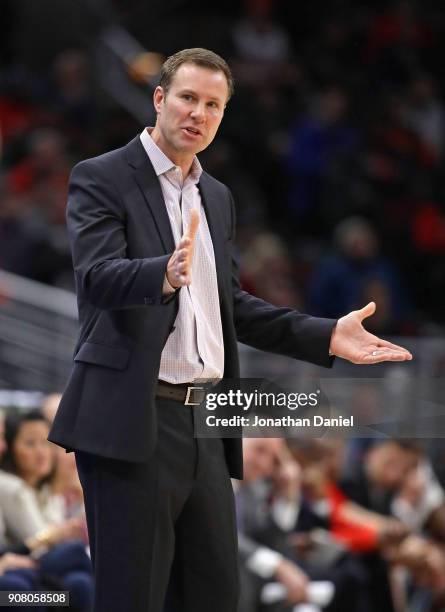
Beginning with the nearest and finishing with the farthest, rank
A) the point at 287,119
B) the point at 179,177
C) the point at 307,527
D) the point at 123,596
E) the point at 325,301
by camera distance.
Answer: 1. the point at 123,596
2. the point at 179,177
3. the point at 307,527
4. the point at 325,301
5. the point at 287,119

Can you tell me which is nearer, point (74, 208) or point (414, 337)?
point (74, 208)

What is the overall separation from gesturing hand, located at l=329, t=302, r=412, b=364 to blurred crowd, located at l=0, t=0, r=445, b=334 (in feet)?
15.9

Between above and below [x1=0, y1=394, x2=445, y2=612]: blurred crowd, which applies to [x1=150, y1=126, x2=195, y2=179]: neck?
above

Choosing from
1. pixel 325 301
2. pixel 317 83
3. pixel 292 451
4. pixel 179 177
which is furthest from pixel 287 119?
pixel 179 177

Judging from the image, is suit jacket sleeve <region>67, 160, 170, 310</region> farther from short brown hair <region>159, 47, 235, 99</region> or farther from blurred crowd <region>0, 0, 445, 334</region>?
blurred crowd <region>0, 0, 445, 334</region>

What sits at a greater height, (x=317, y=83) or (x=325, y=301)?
(x=317, y=83)

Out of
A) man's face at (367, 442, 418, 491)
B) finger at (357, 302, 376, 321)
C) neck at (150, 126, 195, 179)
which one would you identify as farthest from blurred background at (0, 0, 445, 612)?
neck at (150, 126, 195, 179)

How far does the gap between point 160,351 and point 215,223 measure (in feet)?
1.56

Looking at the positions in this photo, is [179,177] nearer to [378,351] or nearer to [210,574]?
[378,351]

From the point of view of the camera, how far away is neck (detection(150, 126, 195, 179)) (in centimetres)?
324

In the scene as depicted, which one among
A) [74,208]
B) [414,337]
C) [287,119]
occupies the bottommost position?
[74,208]

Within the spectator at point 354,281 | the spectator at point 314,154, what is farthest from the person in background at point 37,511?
the spectator at point 314,154

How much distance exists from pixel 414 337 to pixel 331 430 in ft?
19.1

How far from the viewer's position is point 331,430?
10.7 feet
